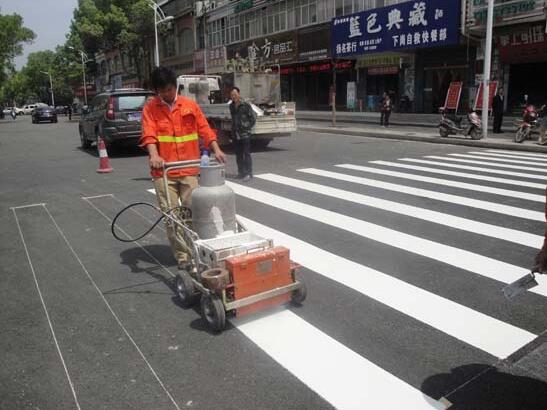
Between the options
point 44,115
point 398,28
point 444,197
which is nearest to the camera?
point 444,197

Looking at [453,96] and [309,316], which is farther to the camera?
[453,96]

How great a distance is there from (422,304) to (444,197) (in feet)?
14.9

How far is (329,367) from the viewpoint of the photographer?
132 inches

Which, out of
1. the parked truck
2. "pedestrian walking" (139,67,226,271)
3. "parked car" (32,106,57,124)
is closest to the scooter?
the parked truck

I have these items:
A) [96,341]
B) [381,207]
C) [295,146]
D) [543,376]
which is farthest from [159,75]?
[295,146]

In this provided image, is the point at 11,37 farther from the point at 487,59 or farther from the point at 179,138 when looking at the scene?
the point at 179,138

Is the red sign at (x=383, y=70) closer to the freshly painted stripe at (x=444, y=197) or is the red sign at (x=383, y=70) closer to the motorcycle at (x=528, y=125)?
the motorcycle at (x=528, y=125)

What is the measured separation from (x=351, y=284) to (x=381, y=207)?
330cm

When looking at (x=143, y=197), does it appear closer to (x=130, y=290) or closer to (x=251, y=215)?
(x=251, y=215)

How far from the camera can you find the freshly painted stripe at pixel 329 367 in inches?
118

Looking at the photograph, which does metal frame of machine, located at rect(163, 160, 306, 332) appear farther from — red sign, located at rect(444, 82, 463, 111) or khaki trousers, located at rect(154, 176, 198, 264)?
red sign, located at rect(444, 82, 463, 111)

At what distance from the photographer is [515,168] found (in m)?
11.7

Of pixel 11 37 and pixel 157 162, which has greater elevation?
pixel 11 37

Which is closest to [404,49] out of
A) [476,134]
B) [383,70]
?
[383,70]
